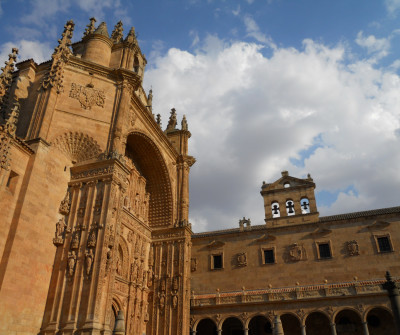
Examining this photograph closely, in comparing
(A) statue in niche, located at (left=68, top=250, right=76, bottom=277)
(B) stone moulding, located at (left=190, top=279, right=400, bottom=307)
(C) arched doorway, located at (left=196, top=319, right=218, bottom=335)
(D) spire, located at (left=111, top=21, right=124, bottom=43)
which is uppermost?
(D) spire, located at (left=111, top=21, right=124, bottom=43)

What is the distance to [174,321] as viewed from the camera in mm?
21141

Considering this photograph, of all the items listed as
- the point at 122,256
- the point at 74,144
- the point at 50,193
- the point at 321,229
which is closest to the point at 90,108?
the point at 74,144

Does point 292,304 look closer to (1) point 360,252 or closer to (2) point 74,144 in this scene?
(1) point 360,252

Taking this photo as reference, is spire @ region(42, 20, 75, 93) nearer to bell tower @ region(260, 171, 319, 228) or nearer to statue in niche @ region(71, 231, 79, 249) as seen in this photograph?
statue in niche @ region(71, 231, 79, 249)

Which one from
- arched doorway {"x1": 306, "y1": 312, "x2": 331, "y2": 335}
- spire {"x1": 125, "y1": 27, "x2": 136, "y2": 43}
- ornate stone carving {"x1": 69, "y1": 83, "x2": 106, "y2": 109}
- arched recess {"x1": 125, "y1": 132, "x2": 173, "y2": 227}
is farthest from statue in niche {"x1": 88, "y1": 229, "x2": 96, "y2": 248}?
arched doorway {"x1": 306, "y1": 312, "x2": 331, "y2": 335}

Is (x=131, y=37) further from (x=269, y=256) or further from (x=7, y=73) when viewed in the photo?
(x=269, y=256)

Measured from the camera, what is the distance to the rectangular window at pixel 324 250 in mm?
26797

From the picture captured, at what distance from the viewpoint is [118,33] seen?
901 inches

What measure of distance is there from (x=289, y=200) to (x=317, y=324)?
34.0 feet

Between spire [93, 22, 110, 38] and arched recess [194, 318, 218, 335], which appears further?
arched recess [194, 318, 218, 335]

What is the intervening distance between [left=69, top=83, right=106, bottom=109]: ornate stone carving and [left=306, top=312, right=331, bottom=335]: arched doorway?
819 inches

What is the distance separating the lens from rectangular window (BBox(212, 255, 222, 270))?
2916 cm

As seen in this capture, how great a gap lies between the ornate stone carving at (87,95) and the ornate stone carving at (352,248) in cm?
2081

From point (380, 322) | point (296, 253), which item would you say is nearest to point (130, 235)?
point (296, 253)
